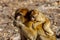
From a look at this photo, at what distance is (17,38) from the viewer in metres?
7.37

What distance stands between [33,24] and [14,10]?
405 cm

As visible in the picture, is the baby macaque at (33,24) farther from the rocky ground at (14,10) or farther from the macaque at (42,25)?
the rocky ground at (14,10)

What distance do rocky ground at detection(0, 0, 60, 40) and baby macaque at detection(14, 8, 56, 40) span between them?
43.1 inches

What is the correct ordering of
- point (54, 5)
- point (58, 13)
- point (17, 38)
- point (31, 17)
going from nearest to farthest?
point (31, 17)
point (17, 38)
point (58, 13)
point (54, 5)

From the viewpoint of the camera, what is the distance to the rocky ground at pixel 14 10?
25.6 ft

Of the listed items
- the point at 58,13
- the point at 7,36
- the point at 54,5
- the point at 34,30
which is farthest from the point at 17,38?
the point at 54,5

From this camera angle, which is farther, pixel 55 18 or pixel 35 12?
pixel 55 18

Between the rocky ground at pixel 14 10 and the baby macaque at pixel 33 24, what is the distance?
1.10 meters

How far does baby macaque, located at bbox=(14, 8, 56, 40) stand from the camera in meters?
5.91

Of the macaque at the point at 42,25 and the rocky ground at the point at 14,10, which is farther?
the rocky ground at the point at 14,10

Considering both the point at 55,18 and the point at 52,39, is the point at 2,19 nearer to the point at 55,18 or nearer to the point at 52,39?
the point at 55,18

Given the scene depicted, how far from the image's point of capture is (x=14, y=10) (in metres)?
10.1

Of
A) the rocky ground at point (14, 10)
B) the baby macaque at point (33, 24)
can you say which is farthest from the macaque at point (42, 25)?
the rocky ground at point (14, 10)

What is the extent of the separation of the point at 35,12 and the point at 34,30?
1.38ft
